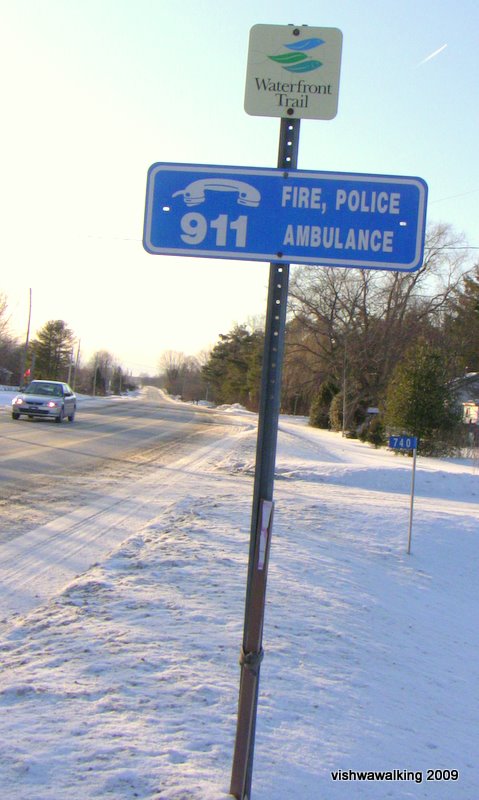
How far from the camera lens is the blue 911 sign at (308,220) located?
2.75m

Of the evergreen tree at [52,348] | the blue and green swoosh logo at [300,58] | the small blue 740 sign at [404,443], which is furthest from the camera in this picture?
the evergreen tree at [52,348]

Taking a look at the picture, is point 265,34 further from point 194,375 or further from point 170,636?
point 194,375

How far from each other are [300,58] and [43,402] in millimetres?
25196

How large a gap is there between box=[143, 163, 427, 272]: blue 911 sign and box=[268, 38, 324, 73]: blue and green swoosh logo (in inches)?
17.9

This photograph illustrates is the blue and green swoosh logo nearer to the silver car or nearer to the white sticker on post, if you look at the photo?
the white sticker on post

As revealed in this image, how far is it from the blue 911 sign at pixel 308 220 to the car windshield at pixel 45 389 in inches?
1016

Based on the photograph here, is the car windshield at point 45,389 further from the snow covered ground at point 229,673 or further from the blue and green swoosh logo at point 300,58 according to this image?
the blue and green swoosh logo at point 300,58

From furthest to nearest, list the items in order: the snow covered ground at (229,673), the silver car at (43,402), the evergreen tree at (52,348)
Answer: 1. the evergreen tree at (52,348)
2. the silver car at (43,402)
3. the snow covered ground at (229,673)

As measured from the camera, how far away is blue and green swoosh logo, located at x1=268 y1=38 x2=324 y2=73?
2850 millimetres

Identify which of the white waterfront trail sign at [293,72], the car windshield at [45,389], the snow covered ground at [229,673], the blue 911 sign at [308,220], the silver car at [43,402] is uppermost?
the white waterfront trail sign at [293,72]

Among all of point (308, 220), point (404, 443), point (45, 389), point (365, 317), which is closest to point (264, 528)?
point (308, 220)

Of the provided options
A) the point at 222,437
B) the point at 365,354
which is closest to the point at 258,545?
the point at 222,437

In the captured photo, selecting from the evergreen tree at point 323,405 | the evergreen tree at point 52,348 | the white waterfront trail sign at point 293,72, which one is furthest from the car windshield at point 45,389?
the evergreen tree at point 52,348

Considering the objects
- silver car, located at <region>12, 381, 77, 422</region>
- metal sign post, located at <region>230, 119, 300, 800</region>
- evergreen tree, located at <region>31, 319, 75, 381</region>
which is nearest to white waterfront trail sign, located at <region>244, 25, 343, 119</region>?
metal sign post, located at <region>230, 119, 300, 800</region>
